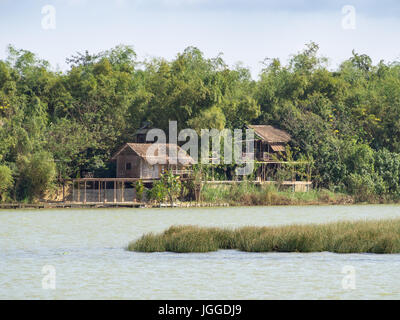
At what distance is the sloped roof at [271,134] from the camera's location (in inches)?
2400

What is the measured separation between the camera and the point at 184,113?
59812 mm

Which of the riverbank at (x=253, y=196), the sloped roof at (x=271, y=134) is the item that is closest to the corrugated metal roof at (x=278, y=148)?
the sloped roof at (x=271, y=134)

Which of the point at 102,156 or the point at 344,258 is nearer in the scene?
the point at 344,258

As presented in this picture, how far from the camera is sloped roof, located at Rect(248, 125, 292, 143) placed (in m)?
61.0

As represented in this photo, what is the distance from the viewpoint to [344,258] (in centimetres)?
2309

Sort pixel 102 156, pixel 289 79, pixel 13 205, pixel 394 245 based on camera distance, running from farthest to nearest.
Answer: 1. pixel 289 79
2. pixel 102 156
3. pixel 13 205
4. pixel 394 245

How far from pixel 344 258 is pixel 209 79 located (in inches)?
1556

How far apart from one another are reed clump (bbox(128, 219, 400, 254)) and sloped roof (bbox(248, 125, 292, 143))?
3535 cm

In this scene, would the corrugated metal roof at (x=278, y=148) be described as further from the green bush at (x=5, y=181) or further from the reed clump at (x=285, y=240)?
the reed clump at (x=285, y=240)

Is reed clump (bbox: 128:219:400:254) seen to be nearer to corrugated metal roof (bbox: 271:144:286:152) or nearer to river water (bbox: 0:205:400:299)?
river water (bbox: 0:205:400:299)

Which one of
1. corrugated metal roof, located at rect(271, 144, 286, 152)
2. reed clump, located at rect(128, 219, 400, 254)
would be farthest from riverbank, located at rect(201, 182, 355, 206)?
reed clump, located at rect(128, 219, 400, 254)
